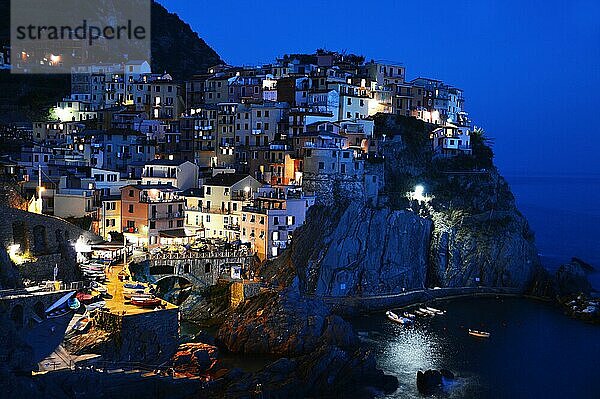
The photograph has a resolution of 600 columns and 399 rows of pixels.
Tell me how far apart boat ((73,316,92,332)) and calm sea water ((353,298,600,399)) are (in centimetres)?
1350

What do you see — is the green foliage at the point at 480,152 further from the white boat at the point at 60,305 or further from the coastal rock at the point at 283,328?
the white boat at the point at 60,305

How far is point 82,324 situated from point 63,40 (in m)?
53.2

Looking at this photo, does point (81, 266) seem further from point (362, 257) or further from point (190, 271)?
point (362, 257)

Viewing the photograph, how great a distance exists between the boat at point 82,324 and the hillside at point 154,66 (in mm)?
42104

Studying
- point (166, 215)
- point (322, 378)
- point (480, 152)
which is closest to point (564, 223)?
point (480, 152)

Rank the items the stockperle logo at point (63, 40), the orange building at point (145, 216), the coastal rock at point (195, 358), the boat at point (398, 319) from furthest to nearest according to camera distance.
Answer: the stockperle logo at point (63, 40) → the orange building at point (145, 216) → the boat at point (398, 319) → the coastal rock at point (195, 358)

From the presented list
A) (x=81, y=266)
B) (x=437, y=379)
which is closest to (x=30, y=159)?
(x=81, y=266)

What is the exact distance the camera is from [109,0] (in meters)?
94.8

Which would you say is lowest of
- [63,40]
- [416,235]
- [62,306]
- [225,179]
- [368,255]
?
[368,255]

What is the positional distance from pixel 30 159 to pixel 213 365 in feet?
80.4

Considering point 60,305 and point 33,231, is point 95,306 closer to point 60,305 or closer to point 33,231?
point 60,305

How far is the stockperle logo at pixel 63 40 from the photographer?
2931 inches

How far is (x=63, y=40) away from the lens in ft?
249

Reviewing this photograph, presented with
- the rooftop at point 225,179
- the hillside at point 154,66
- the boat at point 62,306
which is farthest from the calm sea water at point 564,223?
A: the hillside at point 154,66
